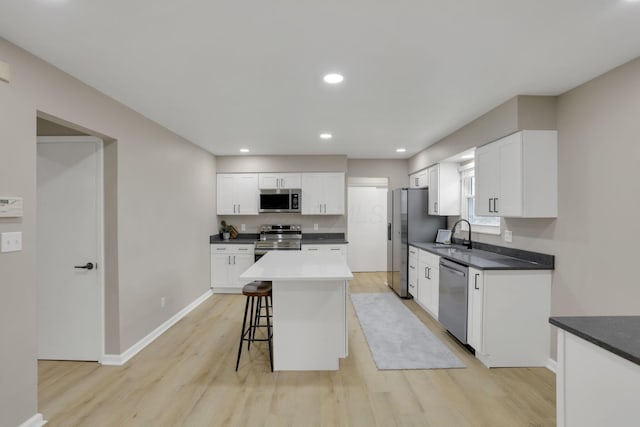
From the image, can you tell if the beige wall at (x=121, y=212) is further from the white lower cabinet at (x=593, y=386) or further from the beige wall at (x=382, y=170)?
the white lower cabinet at (x=593, y=386)

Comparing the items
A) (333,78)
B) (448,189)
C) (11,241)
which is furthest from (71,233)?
(448,189)

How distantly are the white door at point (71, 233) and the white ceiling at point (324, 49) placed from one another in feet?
2.50

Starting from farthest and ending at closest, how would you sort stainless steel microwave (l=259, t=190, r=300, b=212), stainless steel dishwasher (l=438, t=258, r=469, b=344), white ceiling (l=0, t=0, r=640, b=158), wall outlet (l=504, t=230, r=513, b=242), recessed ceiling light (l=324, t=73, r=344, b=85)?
stainless steel microwave (l=259, t=190, r=300, b=212) → wall outlet (l=504, t=230, r=513, b=242) → stainless steel dishwasher (l=438, t=258, r=469, b=344) → recessed ceiling light (l=324, t=73, r=344, b=85) → white ceiling (l=0, t=0, r=640, b=158)

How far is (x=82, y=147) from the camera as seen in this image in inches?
112

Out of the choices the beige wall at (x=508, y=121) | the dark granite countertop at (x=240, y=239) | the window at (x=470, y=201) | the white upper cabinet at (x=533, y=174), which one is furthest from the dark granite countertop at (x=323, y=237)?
the white upper cabinet at (x=533, y=174)

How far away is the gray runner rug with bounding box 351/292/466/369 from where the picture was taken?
9.45 ft

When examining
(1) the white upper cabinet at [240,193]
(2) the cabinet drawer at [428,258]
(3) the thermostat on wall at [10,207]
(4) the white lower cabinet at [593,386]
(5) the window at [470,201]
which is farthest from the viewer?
(1) the white upper cabinet at [240,193]

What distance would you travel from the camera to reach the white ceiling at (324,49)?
1.59m

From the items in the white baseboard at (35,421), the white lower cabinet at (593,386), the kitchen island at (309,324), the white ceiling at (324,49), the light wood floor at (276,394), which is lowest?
the light wood floor at (276,394)

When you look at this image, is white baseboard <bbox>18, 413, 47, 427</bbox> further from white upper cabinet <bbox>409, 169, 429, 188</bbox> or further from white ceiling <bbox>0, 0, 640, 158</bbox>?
Result: white upper cabinet <bbox>409, 169, 429, 188</bbox>

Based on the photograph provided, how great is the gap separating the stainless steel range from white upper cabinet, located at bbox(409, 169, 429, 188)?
7.68ft

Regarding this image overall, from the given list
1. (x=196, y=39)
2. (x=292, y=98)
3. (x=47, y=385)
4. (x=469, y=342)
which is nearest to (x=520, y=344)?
(x=469, y=342)

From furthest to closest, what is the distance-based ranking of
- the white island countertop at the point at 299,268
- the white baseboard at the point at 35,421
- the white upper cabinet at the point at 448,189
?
the white upper cabinet at the point at 448,189 < the white island countertop at the point at 299,268 < the white baseboard at the point at 35,421

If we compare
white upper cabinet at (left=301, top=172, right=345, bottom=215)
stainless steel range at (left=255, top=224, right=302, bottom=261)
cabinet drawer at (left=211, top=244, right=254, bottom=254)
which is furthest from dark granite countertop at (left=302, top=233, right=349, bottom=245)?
cabinet drawer at (left=211, top=244, right=254, bottom=254)
